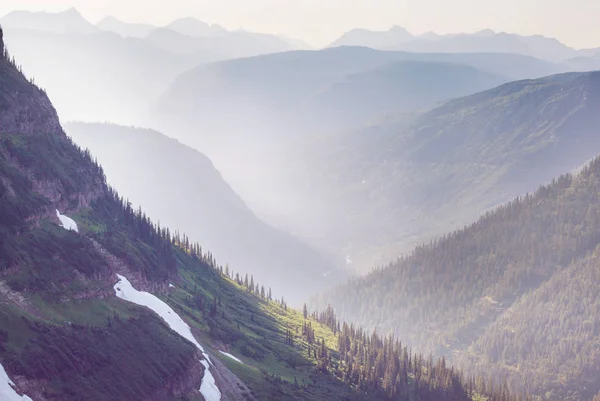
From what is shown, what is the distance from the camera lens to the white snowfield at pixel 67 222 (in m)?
150

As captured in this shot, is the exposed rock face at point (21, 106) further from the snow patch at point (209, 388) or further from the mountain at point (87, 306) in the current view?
the snow patch at point (209, 388)

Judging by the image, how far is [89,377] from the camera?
10819 centimetres

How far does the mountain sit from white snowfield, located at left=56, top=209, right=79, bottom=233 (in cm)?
45

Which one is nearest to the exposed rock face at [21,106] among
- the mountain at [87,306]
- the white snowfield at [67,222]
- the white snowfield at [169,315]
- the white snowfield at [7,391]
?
the mountain at [87,306]

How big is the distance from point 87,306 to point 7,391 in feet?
125

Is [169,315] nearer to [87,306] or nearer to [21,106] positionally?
[87,306]

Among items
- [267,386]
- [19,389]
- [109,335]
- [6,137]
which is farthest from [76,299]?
[267,386]

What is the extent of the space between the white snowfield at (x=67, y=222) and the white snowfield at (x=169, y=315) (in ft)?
46.2

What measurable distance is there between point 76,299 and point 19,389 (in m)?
35.2

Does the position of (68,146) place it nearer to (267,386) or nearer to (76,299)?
(76,299)

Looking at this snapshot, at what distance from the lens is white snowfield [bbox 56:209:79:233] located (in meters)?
150

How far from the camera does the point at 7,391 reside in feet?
297

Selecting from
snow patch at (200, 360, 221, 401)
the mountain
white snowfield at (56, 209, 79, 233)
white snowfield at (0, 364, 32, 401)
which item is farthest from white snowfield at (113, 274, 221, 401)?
white snowfield at (0, 364, 32, 401)

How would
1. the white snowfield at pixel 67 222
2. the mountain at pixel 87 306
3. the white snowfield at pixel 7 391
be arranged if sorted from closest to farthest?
1. the white snowfield at pixel 7 391
2. the mountain at pixel 87 306
3. the white snowfield at pixel 67 222
